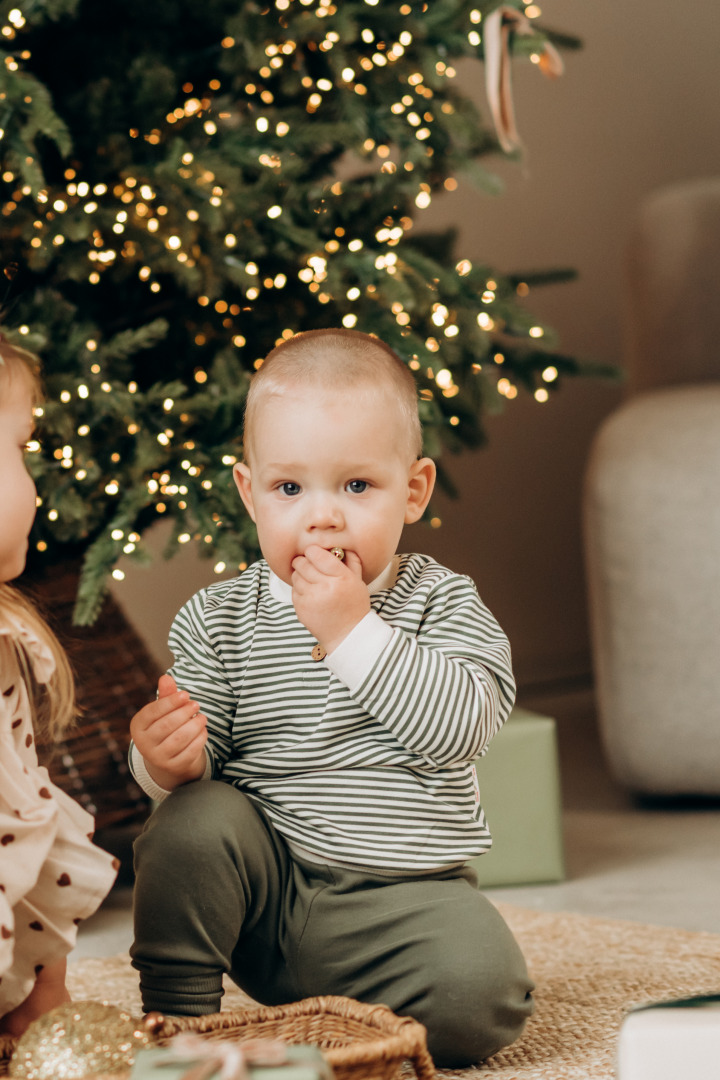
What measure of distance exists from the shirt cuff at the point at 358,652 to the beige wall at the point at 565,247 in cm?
166

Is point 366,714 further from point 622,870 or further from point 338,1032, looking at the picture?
point 622,870

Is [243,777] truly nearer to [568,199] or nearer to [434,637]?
[434,637]

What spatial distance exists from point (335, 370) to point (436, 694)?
0.79 feet

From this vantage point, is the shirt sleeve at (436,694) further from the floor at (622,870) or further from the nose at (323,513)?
the floor at (622,870)

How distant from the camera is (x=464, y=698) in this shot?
810 mm

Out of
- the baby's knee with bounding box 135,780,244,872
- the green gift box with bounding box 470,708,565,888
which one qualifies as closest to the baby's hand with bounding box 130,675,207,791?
the baby's knee with bounding box 135,780,244,872

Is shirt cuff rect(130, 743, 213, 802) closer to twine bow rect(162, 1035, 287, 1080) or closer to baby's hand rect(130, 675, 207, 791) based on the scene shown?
baby's hand rect(130, 675, 207, 791)

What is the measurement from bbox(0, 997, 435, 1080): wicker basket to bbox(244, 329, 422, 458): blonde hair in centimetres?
39

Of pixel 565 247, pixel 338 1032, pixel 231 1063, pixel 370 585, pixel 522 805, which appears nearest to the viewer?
pixel 231 1063

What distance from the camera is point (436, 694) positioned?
0.80m

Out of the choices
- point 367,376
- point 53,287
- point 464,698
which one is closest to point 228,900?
point 464,698

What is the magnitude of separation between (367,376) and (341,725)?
0.25 meters

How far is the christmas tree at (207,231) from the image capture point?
4.23 ft

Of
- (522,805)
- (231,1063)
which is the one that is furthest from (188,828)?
(522,805)
